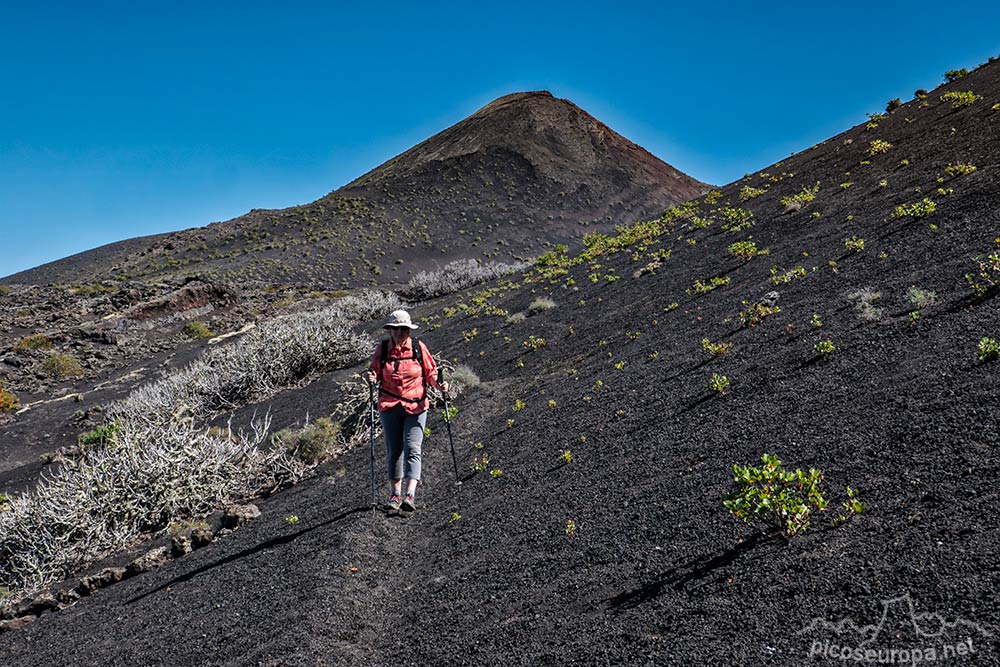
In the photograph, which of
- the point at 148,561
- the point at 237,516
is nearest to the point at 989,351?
the point at 237,516

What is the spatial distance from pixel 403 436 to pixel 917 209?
9.61 m

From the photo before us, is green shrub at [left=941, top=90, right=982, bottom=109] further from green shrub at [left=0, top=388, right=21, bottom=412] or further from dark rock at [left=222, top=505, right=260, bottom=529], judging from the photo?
green shrub at [left=0, top=388, right=21, bottom=412]

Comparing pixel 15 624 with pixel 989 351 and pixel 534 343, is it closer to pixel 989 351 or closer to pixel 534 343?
pixel 989 351

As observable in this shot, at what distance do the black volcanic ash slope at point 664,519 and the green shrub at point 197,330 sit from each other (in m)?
18.4

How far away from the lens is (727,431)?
546 centimetres

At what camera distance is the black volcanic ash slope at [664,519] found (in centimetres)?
307

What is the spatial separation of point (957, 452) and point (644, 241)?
18802 millimetres

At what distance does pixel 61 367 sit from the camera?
21.0m

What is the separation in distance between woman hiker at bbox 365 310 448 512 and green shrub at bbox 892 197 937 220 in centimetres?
903

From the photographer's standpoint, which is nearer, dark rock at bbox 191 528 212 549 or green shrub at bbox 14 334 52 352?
dark rock at bbox 191 528 212 549

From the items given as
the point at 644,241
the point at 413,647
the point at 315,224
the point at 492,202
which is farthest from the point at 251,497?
the point at 492,202

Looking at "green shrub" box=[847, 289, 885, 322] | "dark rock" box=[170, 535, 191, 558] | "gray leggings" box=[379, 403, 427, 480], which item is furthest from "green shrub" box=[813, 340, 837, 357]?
"dark rock" box=[170, 535, 191, 558]

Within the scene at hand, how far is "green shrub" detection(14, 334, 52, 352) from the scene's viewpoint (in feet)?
75.2

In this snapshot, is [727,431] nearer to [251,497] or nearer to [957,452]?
[957,452]
